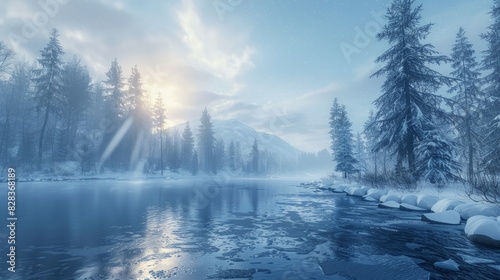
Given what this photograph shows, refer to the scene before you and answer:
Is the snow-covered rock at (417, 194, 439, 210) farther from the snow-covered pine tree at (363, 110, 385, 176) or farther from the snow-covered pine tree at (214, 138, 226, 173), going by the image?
the snow-covered pine tree at (214, 138, 226, 173)

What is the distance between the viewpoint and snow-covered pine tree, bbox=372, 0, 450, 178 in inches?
722

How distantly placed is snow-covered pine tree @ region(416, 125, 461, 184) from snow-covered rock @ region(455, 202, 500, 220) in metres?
5.91

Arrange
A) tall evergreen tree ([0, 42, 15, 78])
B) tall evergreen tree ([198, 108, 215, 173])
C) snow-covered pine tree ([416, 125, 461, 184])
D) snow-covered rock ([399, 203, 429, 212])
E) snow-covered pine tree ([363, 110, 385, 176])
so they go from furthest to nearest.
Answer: tall evergreen tree ([198, 108, 215, 173]), tall evergreen tree ([0, 42, 15, 78]), snow-covered pine tree ([363, 110, 385, 176]), snow-covered pine tree ([416, 125, 461, 184]), snow-covered rock ([399, 203, 429, 212])

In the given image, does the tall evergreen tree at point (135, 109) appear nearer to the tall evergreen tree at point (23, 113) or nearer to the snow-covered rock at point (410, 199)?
the tall evergreen tree at point (23, 113)

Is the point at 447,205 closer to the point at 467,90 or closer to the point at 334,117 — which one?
the point at 467,90

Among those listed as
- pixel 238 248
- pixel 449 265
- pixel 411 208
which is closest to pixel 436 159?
pixel 411 208

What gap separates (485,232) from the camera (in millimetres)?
6965

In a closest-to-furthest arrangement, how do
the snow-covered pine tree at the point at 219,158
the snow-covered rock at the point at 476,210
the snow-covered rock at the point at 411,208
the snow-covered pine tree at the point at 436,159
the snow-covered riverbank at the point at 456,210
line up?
the snow-covered riverbank at the point at 456,210 < the snow-covered rock at the point at 476,210 < the snow-covered rock at the point at 411,208 < the snow-covered pine tree at the point at 436,159 < the snow-covered pine tree at the point at 219,158

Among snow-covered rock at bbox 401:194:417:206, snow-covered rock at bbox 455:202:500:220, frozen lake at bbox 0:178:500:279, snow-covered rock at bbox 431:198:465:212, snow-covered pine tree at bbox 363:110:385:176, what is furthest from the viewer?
snow-covered pine tree at bbox 363:110:385:176

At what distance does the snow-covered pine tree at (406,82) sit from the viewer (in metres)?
18.3

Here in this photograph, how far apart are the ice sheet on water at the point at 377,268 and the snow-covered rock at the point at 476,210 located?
18.4 feet

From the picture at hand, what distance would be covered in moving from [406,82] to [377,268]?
58.5ft

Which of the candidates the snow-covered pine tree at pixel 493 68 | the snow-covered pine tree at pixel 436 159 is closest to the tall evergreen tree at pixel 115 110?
the snow-covered pine tree at pixel 436 159

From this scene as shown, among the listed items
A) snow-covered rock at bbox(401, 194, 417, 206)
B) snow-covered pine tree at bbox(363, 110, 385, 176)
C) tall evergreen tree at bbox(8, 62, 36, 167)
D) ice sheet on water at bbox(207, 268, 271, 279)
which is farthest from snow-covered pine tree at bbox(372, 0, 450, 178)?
tall evergreen tree at bbox(8, 62, 36, 167)
